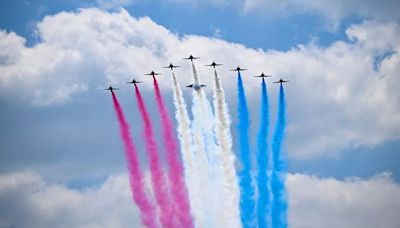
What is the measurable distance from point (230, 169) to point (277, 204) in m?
9.51

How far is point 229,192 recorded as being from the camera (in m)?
130

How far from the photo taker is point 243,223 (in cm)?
12900

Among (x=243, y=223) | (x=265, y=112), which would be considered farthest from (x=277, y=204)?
(x=265, y=112)

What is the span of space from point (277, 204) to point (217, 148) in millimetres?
13321

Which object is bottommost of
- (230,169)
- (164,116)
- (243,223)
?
(243,223)

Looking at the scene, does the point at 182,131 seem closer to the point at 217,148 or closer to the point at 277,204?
the point at 217,148

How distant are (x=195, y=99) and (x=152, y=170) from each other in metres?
13.4

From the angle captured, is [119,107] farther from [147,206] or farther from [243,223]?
[243,223]

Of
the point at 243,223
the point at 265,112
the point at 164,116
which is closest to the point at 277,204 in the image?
the point at 243,223

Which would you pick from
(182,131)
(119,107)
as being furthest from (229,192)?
(119,107)

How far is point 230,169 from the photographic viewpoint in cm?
13012

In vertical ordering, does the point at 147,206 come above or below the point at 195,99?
below

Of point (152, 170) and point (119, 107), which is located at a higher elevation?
point (119, 107)

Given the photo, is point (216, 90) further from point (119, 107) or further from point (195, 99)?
point (119, 107)
